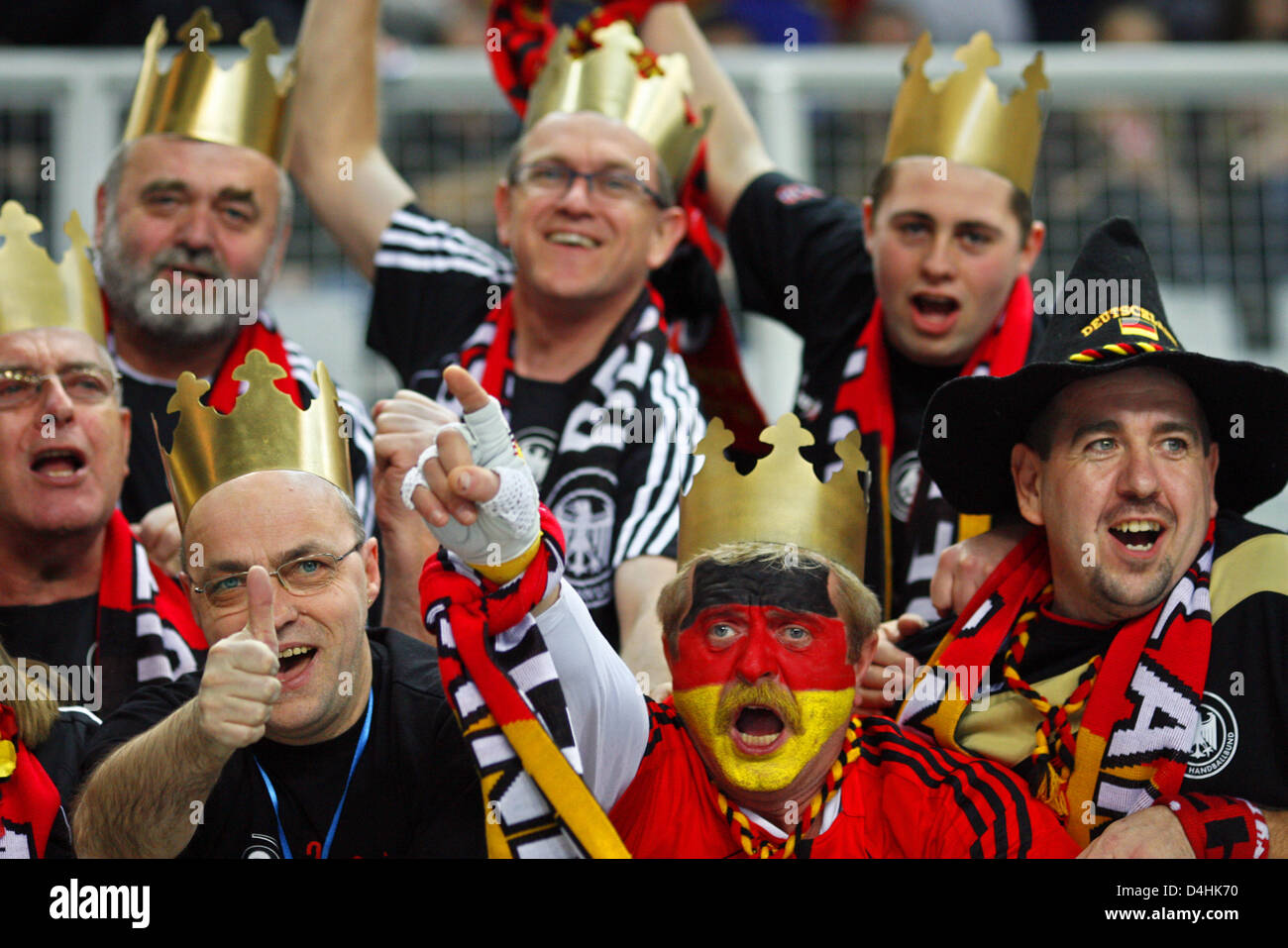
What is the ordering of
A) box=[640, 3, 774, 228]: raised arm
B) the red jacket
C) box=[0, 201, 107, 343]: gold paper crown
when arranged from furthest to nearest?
box=[640, 3, 774, 228]: raised arm
box=[0, 201, 107, 343]: gold paper crown
the red jacket

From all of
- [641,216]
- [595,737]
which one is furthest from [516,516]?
[641,216]

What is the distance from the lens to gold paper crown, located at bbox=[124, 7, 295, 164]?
4.38m

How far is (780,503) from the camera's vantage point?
311cm

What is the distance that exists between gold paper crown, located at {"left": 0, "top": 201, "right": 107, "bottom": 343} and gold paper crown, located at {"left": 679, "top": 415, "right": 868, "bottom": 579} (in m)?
1.53

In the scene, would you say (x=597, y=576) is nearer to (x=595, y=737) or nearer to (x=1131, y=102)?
(x=595, y=737)

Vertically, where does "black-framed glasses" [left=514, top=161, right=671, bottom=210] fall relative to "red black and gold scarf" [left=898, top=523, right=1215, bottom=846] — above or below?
above

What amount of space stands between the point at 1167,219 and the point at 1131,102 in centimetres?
44

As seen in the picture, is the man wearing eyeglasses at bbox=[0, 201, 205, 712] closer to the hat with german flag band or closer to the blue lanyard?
the blue lanyard

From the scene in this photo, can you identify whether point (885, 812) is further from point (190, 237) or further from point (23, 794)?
point (190, 237)

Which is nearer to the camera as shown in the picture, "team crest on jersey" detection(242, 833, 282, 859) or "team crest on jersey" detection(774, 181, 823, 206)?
"team crest on jersey" detection(242, 833, 282, 859)

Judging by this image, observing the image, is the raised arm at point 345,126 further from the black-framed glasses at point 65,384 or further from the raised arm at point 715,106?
the black-framed glasses at point 65,384

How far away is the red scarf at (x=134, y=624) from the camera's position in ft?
11.8

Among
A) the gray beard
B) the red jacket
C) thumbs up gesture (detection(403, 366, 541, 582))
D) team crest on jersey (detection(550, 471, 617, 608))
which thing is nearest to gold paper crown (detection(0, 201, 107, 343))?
the gray beard

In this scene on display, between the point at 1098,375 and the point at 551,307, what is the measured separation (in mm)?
1490
